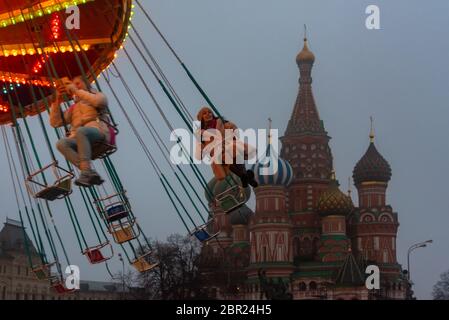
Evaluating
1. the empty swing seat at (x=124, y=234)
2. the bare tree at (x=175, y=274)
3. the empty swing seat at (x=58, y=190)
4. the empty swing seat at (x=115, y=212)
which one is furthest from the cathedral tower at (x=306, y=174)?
the empty swing seat at (x=58, y=190)

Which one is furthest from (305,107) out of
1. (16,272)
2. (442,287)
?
(16,272)

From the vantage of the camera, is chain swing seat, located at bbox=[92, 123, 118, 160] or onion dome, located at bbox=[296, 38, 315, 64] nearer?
chain swing seat, located at bbox=[92, 123, 118, 160]

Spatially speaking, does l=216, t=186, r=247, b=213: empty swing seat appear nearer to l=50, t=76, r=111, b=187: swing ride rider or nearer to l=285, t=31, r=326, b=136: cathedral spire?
l=50, t=76, r=111, b=187: swing ride rider

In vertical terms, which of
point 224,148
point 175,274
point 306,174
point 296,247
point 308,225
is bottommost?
point 224,148

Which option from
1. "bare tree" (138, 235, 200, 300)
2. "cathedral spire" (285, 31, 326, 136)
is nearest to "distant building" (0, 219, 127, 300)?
"bare tree" (138, 235, 200, 300)

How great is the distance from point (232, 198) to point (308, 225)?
247 ft

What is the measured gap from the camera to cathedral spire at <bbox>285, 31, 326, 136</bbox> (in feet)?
289

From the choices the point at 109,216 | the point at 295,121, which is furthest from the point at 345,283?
the point at 109,216

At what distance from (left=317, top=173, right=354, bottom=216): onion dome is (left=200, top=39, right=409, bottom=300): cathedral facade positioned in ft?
0.31

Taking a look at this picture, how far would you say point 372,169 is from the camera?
8569cm

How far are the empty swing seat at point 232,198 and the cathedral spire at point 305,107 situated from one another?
7677cm

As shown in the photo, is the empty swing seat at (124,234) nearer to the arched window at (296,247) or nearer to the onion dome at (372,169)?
the arched window at (296,247)

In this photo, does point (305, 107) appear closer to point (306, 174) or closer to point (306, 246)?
point (306, 174)

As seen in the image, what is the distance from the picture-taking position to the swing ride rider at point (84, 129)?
8.57 m
